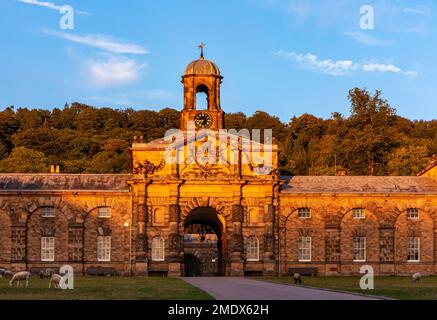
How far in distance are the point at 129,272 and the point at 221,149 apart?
35.1 ft

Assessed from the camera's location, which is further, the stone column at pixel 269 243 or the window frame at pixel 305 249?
the window frame at pixel 305 249

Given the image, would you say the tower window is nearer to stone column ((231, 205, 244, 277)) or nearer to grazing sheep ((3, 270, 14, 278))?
stone column ((231, 205, 244, 277))

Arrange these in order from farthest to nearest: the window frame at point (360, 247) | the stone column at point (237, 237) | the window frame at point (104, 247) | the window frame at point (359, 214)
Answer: the window frame at point (359, 214) → the window frame at point (360, 247) → the window frame at point (104, 247) → the stone column at point (237, 237)

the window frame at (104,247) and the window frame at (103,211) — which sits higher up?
the window frame at (103,211)

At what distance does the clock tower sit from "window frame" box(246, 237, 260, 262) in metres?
8.96

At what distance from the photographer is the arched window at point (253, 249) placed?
6812 cm

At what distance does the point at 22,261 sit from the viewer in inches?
2643

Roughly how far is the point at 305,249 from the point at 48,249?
1822 centimetres

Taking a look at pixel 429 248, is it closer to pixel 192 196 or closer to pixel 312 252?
pixel 312 252

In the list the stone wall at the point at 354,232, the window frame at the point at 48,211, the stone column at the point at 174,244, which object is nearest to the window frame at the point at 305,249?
the stone wall at the point at 354,232

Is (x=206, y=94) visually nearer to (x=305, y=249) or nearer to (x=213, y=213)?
(x=213, y=213)

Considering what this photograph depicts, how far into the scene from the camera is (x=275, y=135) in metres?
138

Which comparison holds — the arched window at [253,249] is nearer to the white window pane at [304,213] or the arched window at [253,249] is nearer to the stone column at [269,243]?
the stone column at [269,243]
